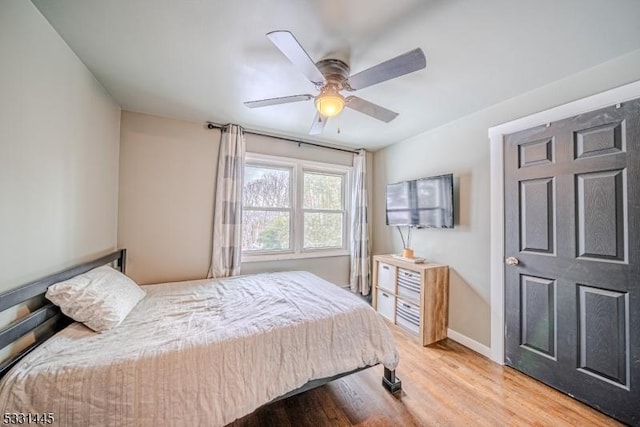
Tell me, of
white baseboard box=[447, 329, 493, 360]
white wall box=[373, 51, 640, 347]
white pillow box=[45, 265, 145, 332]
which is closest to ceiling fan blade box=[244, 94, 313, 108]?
white pillow box=[45, 265, 145, 332]

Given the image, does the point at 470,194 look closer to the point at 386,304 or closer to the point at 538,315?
the point at 538,315

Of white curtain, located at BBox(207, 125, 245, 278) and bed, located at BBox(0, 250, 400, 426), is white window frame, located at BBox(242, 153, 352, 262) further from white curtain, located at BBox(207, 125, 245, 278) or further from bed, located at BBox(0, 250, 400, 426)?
bed, located at BBox(0, 250, 400, 426)

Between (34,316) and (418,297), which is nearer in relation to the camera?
(34,316)

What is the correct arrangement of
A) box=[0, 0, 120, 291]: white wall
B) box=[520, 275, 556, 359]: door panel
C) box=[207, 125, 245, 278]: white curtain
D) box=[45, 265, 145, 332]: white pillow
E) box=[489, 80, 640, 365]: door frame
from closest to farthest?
box=[0, 0, 120, 291]: white wall
box=[45, 265, 145, 332]: white pillow
box=[520, 275, 556, 359]: door panel
box=[489, 80, 640, 365]: door frame
box=[207, 125, 245, 278]: white curtain

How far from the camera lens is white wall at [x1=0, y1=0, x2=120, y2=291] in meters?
1.12

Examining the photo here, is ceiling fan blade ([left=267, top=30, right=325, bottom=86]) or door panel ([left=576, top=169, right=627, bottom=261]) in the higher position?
ceiling fan blade ([left=267, top=30, right=325, bottom=86])

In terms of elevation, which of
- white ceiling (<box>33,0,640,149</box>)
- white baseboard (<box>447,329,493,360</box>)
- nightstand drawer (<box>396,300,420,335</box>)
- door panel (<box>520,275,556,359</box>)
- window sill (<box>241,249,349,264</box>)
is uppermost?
white ceiling (<box>33,0,640,149</box>)

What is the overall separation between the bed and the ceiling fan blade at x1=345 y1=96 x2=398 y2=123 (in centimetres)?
152

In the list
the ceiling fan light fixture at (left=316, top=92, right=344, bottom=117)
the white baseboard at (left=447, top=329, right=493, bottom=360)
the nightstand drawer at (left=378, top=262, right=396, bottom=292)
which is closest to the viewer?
the ceiling fan light fixture at (left=316, top=92, right=344, bottom=117)

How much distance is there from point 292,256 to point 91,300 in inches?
80.9

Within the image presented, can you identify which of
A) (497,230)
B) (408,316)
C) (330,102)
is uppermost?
(330,102)

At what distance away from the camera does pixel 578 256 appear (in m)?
1.73

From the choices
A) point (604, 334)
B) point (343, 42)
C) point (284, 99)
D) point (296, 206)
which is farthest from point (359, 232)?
point (343, 42)

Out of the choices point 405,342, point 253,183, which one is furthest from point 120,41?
point 405,342
